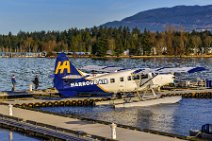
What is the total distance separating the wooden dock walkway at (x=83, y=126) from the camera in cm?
1912

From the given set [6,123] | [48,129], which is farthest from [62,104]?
[48,129]

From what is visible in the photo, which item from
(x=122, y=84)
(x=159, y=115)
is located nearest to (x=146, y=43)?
(x=122, y=84)

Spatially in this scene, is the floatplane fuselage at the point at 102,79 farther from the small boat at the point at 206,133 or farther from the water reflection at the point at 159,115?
the small boat at the point at 206,133

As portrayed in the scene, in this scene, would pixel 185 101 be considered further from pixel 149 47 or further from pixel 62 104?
pixel 149 47

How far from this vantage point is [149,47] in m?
176

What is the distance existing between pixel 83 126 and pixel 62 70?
Result: 34.9 ft

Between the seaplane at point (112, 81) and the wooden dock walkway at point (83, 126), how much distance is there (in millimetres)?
4485

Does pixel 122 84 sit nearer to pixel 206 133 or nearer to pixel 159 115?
pixel 159 115

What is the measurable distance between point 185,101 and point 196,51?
15291cm

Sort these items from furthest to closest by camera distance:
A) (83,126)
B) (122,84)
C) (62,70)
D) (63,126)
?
(122,84)
(62,70)
(63,126)
(83,126)

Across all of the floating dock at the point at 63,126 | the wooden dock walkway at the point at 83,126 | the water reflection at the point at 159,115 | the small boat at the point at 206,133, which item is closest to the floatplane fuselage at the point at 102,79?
the floating dock at the point at 63,126

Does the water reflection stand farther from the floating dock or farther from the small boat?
the small boat

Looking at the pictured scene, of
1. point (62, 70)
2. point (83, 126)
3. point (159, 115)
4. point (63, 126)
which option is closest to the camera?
point (83, 126)

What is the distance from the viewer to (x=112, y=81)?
32.4m
